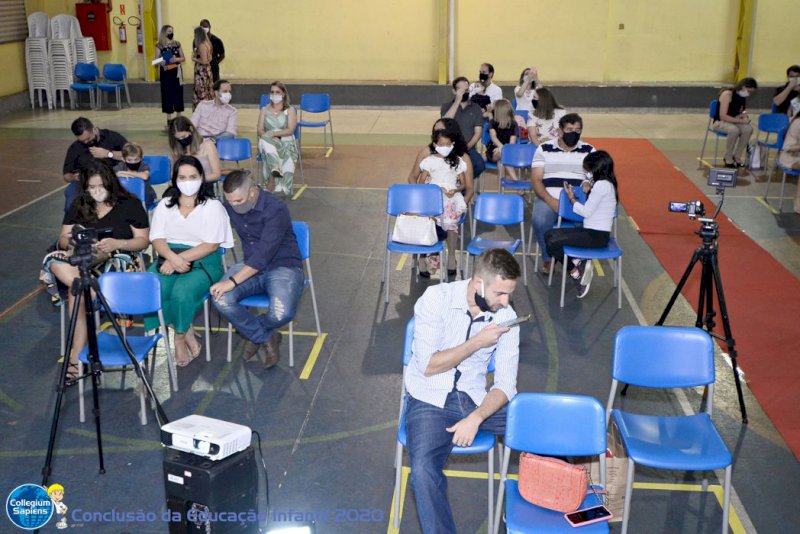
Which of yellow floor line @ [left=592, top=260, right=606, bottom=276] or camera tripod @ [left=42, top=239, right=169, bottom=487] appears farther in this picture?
yellow floor line @ [left=592, top=260, right=606, bottom=276]

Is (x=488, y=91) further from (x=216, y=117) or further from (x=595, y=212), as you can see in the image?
(x=595, y=212)

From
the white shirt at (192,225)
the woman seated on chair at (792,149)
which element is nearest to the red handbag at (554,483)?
the white shirt at (192,225)

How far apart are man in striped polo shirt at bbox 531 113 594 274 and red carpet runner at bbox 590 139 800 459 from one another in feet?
3.31

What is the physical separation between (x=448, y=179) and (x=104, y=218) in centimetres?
324

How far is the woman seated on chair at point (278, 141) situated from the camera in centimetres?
1127

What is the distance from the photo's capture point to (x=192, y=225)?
6609 mm

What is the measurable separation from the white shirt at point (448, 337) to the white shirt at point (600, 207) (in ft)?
10.7

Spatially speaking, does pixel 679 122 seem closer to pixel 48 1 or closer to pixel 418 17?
pixel 418 17

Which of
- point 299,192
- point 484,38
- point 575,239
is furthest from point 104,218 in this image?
point 484,38

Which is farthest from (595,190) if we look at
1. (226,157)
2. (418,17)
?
(418,17)

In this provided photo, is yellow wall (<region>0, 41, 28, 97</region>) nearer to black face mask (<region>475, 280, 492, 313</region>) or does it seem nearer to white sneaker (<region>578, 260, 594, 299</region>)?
white sneaker (<region>578, 260, 594, 299</region>)

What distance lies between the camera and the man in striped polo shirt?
8438mm

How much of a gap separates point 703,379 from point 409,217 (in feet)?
11.2

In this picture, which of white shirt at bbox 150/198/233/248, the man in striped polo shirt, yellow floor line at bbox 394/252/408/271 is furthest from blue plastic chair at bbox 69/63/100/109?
white shirt at bbox 150/198/233/248
